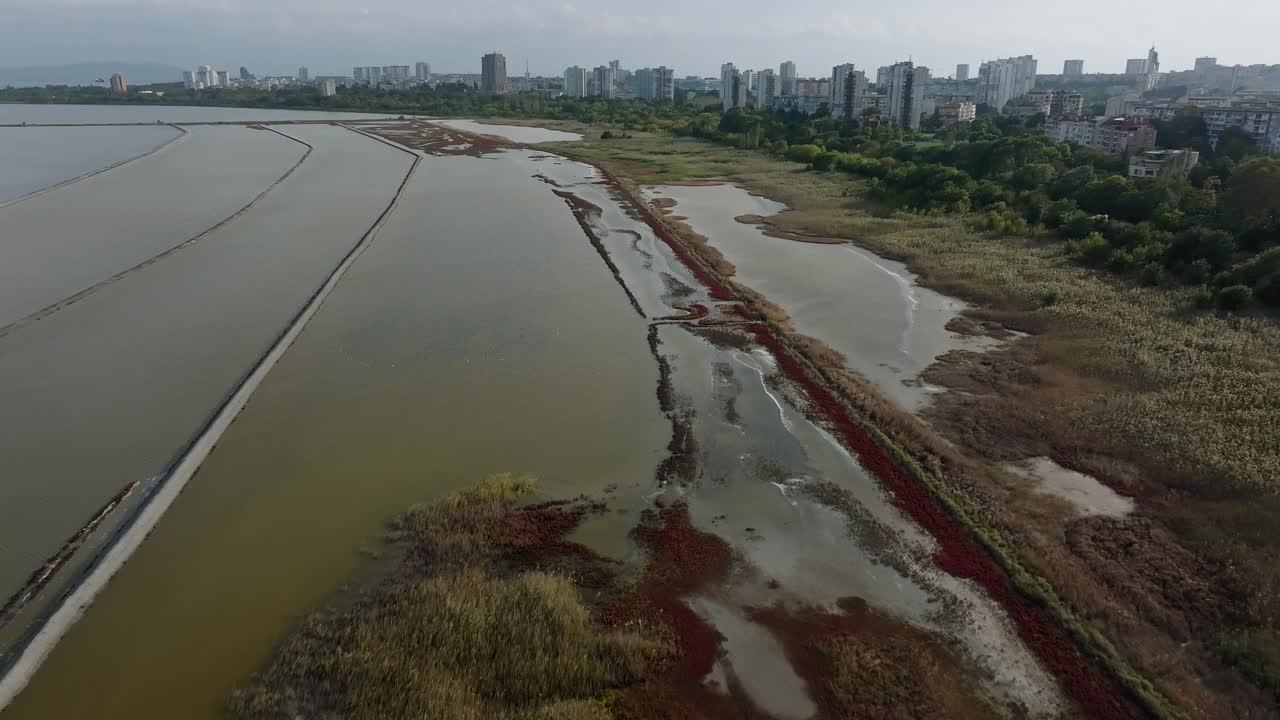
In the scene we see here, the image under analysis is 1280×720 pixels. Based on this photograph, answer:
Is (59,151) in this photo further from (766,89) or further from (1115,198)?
(766,89)

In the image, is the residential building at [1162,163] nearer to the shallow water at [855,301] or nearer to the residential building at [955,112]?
the shallow water at [855,301]

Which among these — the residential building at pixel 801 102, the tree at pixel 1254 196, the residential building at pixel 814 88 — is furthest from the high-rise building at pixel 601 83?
the tree at pixel 1254 196

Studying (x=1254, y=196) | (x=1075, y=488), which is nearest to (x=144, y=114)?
(x=1254, y=196)

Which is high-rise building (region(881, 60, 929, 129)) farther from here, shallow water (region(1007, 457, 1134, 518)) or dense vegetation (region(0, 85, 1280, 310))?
shallow water (region(1007, 457, 1134, 518))

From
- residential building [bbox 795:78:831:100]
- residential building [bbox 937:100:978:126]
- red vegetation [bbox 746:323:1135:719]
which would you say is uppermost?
residential building [bbox 795:78:831:100]

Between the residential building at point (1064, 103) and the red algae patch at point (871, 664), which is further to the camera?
the residential building at point (1064, 103)

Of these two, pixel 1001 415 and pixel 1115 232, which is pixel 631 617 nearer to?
pixel 1001 415

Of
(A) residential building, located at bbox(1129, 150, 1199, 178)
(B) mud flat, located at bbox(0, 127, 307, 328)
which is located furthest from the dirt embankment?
(A) residential building, located at bbox(1129, 150, 1199, 178)
